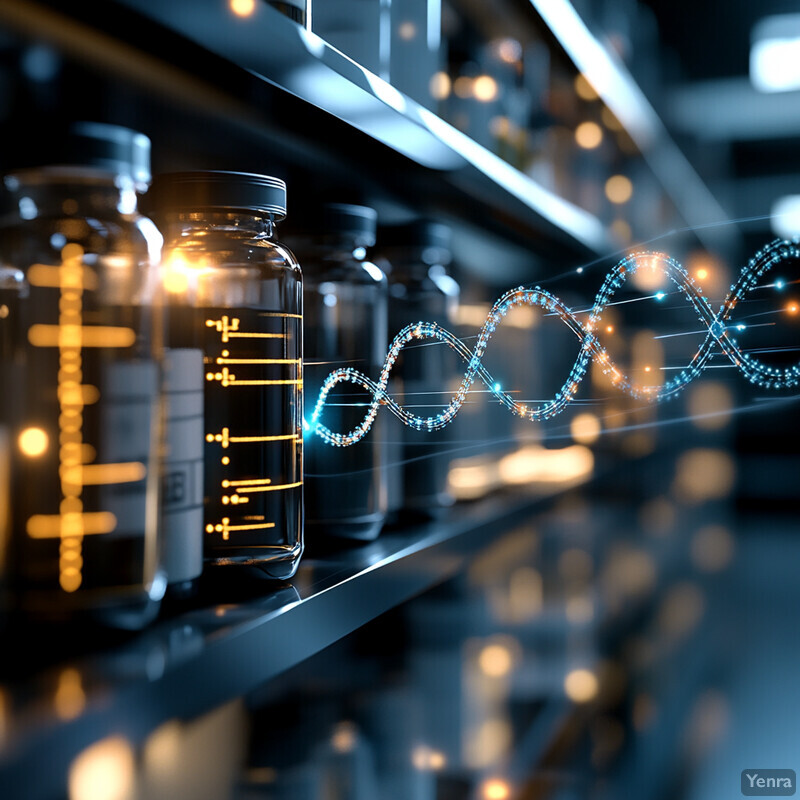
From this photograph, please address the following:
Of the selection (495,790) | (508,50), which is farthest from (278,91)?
(508,50)

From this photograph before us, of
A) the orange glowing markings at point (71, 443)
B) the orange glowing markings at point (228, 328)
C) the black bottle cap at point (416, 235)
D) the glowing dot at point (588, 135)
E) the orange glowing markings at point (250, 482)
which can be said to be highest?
the glowing dot at point (588, 135)

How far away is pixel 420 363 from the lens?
3.15 ft

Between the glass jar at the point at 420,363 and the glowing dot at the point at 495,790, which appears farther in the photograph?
the glass jar at the point at 420,363

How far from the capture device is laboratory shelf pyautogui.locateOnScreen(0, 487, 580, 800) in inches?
12.6

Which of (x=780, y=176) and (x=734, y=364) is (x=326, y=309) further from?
(x=780, y=176)

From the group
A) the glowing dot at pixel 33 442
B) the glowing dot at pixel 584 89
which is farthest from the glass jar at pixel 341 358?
the glowing dot at pixel 584 89

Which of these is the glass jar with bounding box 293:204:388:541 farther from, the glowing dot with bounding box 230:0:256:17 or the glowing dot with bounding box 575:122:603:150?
the glowing dot with bounding box 575:122:603:150

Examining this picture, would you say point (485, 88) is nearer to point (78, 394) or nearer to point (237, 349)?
point (237, 349)

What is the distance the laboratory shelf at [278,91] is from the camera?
49 cm

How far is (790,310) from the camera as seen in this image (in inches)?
61.7

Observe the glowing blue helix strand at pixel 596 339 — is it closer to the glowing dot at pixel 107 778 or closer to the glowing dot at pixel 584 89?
the glowing dot at pixel 584 89

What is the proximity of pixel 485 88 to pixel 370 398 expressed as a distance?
49cm

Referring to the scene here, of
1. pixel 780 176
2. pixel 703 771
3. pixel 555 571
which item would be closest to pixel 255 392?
pixel 703 771

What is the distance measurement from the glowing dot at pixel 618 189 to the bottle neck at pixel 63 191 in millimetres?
1334
